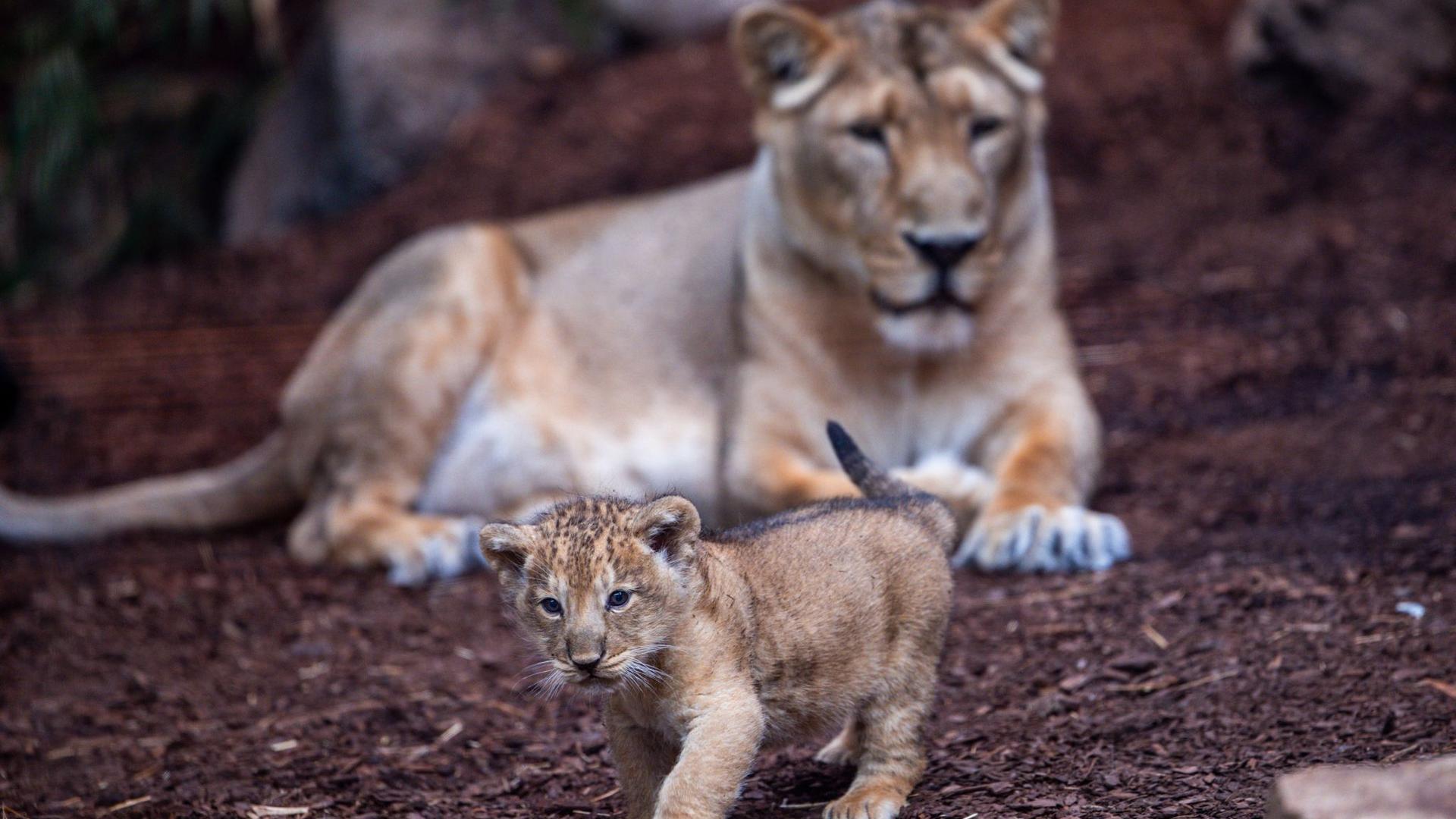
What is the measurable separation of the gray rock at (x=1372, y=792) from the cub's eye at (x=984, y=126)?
2701 mm

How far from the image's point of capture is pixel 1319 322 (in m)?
5.77

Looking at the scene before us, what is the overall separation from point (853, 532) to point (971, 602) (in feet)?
3.96

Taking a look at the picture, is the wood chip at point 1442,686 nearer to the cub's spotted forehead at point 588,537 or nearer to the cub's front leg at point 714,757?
the cub's front leg at point 714,757

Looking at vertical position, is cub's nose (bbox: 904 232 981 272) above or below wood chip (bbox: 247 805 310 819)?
above

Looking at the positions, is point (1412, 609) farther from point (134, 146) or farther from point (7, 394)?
point (134, 146)

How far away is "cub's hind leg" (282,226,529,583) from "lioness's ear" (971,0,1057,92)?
6.16ft

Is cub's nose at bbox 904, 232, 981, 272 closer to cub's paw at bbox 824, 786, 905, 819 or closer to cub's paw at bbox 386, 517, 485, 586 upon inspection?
cub's paw at bbox 386, 517, 485, 586

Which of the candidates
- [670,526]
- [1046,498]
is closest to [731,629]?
[670,526]

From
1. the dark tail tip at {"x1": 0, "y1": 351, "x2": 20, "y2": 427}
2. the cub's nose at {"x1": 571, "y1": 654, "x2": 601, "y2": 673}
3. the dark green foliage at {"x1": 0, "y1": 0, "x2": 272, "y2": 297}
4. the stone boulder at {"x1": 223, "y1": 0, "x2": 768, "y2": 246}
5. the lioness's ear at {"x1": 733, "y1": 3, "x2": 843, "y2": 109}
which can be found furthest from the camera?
the dark green foliage at {"x1": 0, "y1": 0, "x2": 272, "y2": 297}

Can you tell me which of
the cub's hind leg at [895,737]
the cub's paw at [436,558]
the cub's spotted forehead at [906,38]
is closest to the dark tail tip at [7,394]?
the cub's paw at [436,558]

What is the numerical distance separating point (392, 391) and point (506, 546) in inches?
118

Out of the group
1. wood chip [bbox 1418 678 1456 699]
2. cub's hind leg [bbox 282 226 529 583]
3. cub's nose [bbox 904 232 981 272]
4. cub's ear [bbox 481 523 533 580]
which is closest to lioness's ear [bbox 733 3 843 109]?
cub's nose [bbox 904 232 981 272]

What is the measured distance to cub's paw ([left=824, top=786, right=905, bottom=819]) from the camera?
2.50 m

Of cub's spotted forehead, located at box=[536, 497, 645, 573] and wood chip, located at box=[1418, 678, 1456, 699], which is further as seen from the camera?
wood chip, located at box=[1418, 678, 1456, 699]
